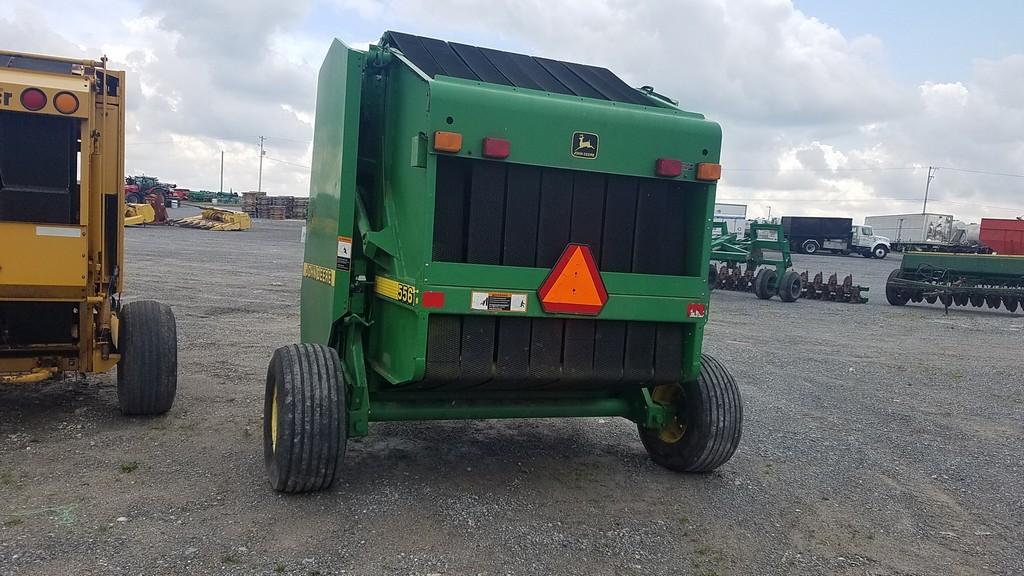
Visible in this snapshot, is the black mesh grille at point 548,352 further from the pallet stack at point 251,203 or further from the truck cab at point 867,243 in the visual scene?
the pallet stack at point 251,203

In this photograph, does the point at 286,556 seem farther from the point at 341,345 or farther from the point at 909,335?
the point at 909,335

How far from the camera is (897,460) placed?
5.88 m

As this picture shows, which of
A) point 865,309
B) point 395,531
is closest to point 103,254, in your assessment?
point 395,531

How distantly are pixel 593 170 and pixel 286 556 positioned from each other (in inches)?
100

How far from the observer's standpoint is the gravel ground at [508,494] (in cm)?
367

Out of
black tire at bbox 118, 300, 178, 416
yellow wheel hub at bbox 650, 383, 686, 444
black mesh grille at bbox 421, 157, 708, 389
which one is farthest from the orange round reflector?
yellow wheel hub at bbox 650, 383, 686, 444

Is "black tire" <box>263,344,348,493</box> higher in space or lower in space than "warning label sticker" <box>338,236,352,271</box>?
lower

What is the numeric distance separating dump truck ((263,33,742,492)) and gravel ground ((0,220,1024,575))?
459 mm

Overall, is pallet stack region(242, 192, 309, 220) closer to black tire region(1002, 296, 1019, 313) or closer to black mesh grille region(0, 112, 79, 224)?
black tire region(1002, 296, 1019, 313)

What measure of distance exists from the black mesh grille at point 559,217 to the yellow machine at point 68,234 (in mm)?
2854

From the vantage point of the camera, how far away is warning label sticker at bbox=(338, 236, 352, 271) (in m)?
4.63

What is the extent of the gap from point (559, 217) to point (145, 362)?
3.43 metres

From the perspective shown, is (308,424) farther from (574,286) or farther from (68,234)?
(68,234)

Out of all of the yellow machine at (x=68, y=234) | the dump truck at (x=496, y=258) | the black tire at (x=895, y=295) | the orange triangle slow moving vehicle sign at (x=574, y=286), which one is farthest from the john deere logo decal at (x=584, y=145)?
the black tire at (x=895, y=295)
